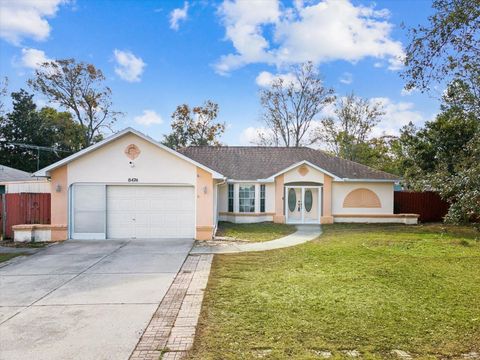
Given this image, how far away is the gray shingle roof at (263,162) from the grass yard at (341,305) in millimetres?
9842

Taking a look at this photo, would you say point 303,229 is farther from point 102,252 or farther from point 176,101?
point 176,101

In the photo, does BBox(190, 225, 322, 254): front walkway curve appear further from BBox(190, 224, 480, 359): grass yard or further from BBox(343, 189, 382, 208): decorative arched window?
BBox(343, 189, 382, 208): decorative arched window

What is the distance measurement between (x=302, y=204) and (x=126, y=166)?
10.9 metres

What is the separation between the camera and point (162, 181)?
14594mm

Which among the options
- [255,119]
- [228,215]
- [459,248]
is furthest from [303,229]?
[255,119]

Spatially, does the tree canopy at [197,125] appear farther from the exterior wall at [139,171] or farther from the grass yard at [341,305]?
the grass yard at [341,305]

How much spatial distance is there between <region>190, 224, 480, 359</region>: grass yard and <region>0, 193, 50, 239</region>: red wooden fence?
869 centimetres

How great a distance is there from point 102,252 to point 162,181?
3.88 metres

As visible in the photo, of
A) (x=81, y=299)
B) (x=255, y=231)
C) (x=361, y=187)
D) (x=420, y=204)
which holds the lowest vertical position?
(x=81, y=299)

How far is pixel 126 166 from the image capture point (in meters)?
14.5

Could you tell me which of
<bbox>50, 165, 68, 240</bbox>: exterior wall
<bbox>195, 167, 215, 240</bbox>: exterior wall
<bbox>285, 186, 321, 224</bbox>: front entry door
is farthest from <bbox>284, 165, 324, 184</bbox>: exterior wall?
<bbox>50, 165, 68, 240</bbox>: exterior wall

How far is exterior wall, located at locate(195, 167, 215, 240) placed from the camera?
14.5 m

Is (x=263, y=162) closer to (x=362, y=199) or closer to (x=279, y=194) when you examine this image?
(x=279, y=194)

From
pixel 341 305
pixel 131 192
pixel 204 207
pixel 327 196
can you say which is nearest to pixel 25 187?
pixel 131 192
